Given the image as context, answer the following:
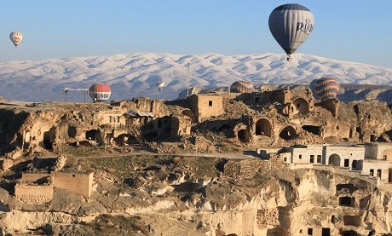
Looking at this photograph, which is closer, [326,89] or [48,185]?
[48,185]

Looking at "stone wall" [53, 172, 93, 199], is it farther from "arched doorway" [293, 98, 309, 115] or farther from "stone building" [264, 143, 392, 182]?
"arched doorway" [293, 98, 309, 115]

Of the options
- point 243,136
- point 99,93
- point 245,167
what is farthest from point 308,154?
point 99,93

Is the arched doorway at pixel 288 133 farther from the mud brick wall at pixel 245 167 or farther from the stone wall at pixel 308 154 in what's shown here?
the mud brick wall at pixel 245 167

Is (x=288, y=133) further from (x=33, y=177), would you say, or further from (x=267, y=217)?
(x=33, y=177)

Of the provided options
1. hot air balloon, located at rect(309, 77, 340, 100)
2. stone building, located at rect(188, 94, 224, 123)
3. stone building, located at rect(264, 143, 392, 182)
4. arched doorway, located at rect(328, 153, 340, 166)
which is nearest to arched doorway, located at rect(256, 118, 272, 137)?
stone building, located at rect(264, 143, 392, 182)

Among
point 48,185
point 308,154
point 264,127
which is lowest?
point 48,185

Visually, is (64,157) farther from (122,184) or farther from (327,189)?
(327,189)

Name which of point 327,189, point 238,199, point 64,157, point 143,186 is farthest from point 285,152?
point 64,157
